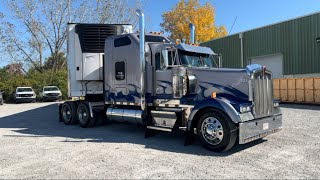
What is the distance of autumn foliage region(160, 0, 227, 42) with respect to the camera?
47.0 metres

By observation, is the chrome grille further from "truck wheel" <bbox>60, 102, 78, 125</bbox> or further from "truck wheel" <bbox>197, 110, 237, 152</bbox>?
"truck wheel" <bbox>60, 102, 78, 125</bbox>

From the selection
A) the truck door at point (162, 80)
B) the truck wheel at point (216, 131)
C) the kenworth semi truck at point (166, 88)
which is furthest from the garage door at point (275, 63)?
the truck wheel at point (216, 131)

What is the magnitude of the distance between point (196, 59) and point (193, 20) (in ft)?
131

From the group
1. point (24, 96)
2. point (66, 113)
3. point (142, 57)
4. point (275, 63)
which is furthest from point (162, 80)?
point (24, 96)

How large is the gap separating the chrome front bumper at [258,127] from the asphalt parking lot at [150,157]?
0.36 meters

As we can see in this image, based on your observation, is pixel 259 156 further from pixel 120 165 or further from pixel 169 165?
pixel 120 165

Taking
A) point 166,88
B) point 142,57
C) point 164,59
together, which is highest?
point 142,57

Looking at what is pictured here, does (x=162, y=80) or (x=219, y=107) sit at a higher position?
(x=162, y=80)

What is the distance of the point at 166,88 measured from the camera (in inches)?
373

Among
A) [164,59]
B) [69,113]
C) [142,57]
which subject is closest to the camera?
[164,59]

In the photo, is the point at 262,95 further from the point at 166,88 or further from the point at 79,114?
the point at 79,114

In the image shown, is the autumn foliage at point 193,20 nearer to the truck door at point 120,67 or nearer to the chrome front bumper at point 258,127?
the truck door at point 120,67

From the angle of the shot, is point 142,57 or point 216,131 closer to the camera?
point 216,131

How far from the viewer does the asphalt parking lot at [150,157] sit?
6102 millimetres
